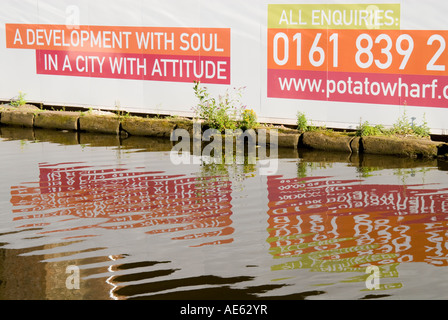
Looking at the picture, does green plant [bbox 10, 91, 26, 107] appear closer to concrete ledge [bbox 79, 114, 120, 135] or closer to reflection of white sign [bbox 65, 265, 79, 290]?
concrete ledge [bbox 79, 114, 120, 135]

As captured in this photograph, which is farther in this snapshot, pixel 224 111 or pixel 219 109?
pixel 219 109

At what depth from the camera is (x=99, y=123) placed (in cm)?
1514

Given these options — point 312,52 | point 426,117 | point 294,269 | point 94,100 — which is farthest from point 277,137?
point 294,269

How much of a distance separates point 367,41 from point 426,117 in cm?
144

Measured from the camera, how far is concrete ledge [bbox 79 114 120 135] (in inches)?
590

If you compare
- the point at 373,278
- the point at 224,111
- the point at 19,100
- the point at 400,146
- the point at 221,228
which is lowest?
the point at 373,278

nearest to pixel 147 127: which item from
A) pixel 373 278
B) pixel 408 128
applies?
pixel 408 128

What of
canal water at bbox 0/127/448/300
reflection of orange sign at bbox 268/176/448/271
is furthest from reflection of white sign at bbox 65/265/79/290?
reflection of orange sign at bbox 268/176/448/271

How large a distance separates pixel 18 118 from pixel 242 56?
4554 mm

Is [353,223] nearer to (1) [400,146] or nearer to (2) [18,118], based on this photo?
(1) [400,146]

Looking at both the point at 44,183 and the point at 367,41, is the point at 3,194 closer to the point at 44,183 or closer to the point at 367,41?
the point at 44,183

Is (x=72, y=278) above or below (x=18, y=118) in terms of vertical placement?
below

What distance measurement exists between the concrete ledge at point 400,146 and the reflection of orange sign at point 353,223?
2.17 meters

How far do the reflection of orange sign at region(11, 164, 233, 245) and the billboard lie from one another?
348 centimetres
